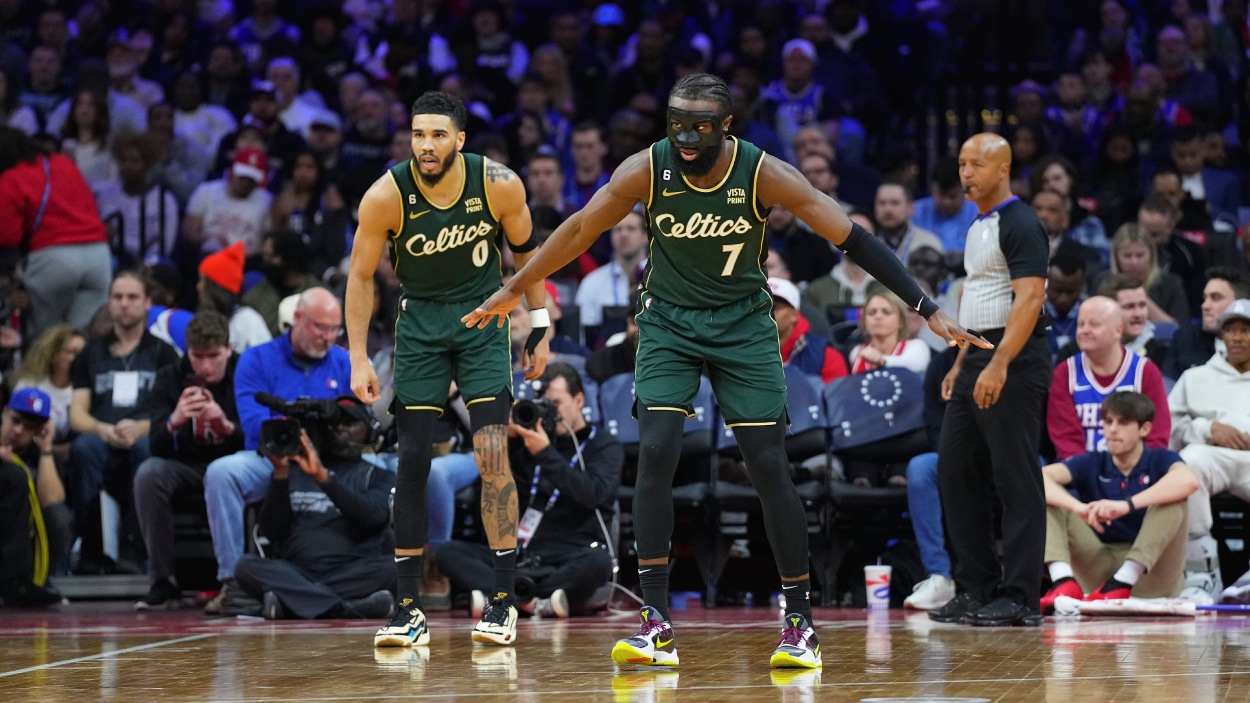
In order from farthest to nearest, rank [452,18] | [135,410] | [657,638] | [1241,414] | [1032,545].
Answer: [452,18], [135,410], [1241,414], [1032,545], [657,638]

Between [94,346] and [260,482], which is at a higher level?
[94,346]

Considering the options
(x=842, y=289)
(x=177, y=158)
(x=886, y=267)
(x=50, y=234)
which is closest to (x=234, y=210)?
(x=177, y=158)

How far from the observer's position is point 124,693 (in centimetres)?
494

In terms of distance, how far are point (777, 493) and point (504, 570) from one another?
4.78 feet

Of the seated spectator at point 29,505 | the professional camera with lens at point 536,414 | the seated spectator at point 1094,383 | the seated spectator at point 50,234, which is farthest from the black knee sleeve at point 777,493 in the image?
the seated spectator at point 50,234

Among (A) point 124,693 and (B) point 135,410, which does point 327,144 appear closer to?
(B) point 135,410

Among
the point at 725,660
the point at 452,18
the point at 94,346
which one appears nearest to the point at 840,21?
the point at 452,18

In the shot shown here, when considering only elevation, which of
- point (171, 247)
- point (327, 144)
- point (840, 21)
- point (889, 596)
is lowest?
point (889, 596)

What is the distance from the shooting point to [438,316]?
21.2ft

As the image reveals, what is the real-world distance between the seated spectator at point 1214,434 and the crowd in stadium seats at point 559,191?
0.02 meters

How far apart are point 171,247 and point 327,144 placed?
143cm

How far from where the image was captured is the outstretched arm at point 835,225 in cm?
534

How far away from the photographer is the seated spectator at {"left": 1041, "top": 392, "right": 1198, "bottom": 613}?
7.71m

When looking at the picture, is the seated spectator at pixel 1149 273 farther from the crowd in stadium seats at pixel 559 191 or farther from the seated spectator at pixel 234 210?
the seated spectator at pixel 234 210
